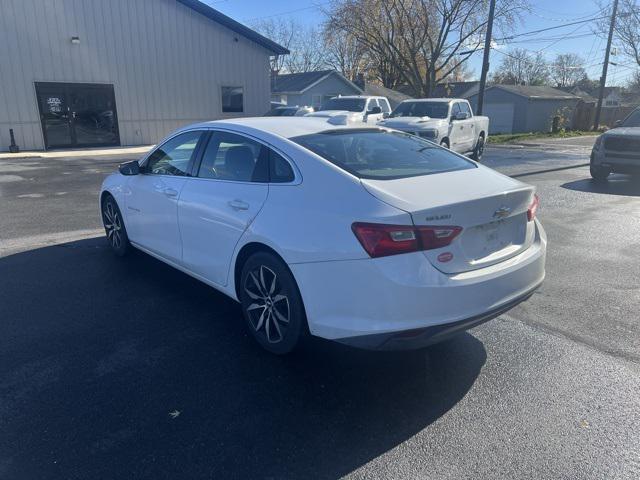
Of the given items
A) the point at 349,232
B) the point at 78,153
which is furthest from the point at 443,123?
the point at 78,153

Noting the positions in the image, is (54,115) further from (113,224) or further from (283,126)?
(283,126)

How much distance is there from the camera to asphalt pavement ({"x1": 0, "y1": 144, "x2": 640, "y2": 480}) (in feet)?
8.66

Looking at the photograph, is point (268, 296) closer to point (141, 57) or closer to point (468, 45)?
point (141, 57)

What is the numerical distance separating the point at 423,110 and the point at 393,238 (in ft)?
42.3

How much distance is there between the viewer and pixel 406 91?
177 ft

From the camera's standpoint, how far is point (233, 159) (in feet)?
13.4

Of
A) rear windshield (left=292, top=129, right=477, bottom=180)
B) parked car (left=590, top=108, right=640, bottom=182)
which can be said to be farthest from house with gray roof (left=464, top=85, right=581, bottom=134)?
rear windshield (left=292, top=129, right=477, bottom=180)

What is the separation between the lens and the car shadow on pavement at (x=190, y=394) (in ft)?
8.70

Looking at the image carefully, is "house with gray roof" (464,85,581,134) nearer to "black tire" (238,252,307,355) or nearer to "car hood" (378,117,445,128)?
"car hood" (378,117,445,128)

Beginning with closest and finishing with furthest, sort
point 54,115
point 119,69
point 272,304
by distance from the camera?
point 272,304
point 54,115
point 119,69

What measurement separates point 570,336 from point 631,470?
1.58 metres

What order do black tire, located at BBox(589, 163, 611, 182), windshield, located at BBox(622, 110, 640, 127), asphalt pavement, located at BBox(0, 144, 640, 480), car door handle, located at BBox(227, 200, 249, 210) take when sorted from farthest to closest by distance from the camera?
windshield, located at BBox(622, 110, 640, 127) → black tire, located at BBox(589, 163, 611, 182) → car door handle, located at BBox(227, 200, 249, 210) → asphalt pavement, located at BBox(0, 144, 640, 480)

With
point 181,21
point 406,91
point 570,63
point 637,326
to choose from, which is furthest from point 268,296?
point 570,63

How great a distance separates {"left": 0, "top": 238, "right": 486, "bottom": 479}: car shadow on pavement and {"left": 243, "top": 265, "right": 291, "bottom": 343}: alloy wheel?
0.18m
